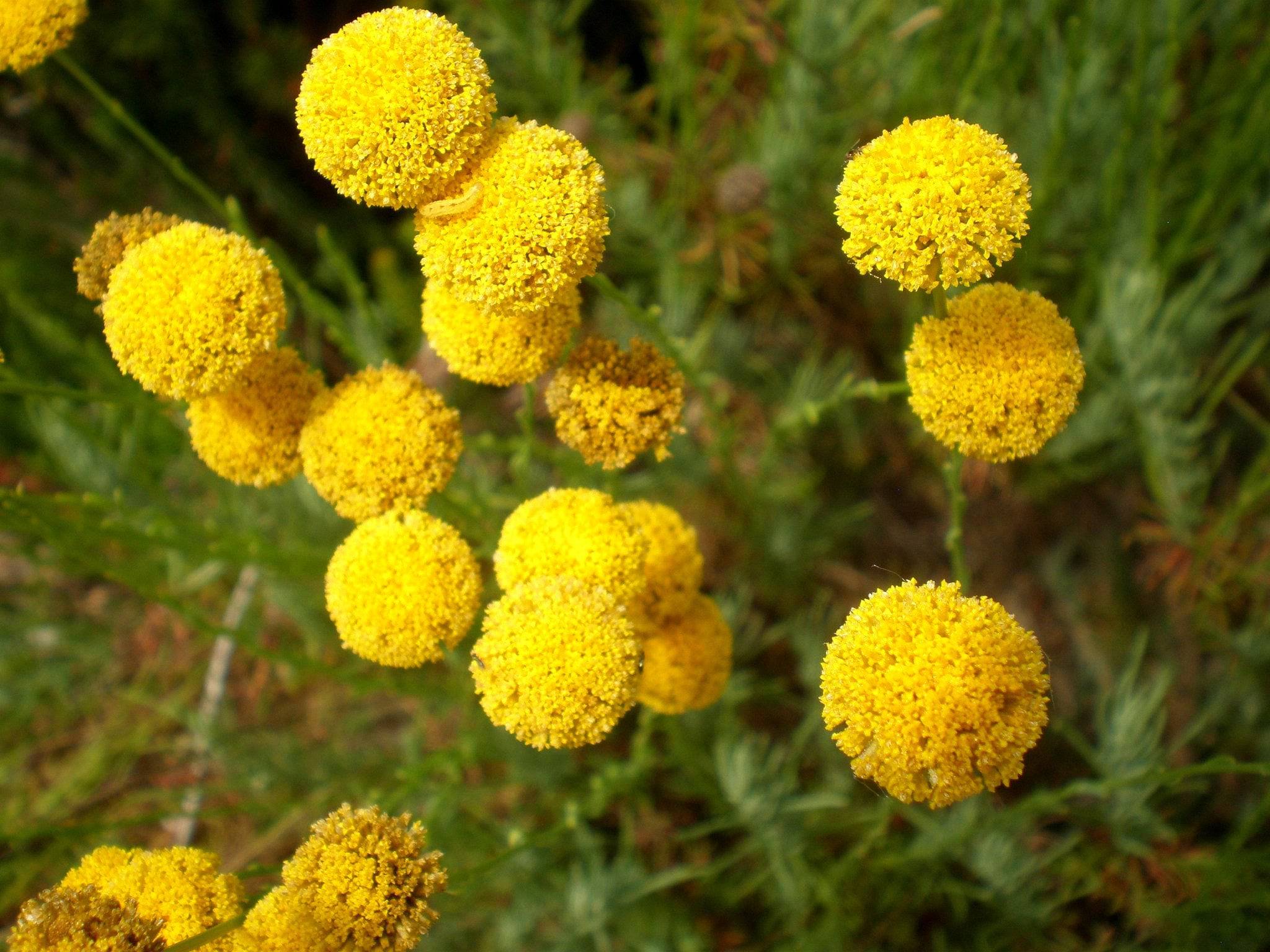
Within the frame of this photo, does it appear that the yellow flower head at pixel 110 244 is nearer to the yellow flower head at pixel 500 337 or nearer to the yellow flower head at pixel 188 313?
the yellow flower head at pixel 188 313

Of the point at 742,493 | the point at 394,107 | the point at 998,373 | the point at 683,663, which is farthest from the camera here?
the point at 742,493

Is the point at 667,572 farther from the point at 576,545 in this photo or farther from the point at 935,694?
the point at 935,694

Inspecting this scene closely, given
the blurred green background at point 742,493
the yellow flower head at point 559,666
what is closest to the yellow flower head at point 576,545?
the yellow flower head at point 559,666

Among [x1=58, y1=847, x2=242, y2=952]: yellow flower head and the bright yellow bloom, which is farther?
[x1=58, y1=847, x2=242, y2=952]: yellow flower head

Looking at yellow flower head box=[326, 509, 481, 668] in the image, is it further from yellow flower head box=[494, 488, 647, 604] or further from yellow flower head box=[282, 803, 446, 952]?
yellow flower head box=[282, 803, 446, 952]

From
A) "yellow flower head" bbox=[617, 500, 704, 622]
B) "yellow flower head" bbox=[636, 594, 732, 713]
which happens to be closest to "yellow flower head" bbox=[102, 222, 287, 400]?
"yellow flower head" bbox=[617, 500, 704, 622]

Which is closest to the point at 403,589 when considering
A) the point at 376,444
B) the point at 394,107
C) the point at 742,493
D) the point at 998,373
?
the point at 376,444
